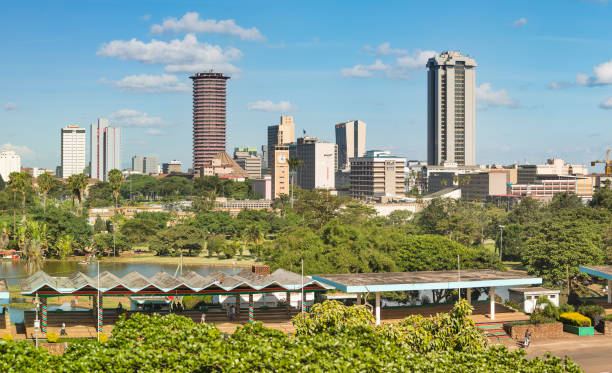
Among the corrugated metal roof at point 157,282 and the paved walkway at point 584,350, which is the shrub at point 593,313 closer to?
the paved walkway at point 584,350

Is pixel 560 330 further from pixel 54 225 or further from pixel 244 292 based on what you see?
pixel 54 225

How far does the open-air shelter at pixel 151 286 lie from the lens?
132ft

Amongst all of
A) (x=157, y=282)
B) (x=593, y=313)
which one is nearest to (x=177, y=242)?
(x=157, y=282)

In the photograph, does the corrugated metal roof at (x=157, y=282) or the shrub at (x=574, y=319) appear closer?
the corrugated metal roof at (x=157, y=282)

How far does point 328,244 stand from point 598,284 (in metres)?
27.9

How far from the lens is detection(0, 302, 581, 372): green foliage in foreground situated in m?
20.8

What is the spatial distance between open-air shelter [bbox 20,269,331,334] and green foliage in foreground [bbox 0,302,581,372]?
16440 millimetres

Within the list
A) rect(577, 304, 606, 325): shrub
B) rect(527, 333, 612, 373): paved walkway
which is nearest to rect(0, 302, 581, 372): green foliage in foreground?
rect(527, 333, 612, 373): paved walkway

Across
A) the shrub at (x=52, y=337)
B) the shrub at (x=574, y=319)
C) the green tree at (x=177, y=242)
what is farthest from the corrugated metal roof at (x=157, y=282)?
the green tree at (x=177, y=242)

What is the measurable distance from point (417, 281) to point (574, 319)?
10.0m

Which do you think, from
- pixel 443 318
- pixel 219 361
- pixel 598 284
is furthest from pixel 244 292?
pixel 598 284

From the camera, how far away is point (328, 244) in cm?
6128

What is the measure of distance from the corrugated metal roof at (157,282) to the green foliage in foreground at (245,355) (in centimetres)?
1639

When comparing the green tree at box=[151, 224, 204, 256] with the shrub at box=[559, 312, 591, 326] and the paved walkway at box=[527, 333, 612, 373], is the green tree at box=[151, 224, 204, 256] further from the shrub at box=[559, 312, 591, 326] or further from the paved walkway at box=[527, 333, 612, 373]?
the paved walkway at box=[527, 333, 612, 373]
